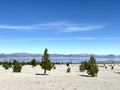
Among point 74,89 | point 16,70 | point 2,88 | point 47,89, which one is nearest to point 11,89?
point 2,88

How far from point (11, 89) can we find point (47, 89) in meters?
5.12

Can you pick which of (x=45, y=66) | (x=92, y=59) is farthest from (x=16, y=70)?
(x=92, y=59)

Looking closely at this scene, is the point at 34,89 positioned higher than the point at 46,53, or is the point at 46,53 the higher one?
the point at 46,53

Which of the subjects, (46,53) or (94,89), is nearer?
(94,89)

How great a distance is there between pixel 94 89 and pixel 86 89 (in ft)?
3.91

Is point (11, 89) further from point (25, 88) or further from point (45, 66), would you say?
point (45, 66)

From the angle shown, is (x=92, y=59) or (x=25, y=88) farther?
(x=92, y=59)

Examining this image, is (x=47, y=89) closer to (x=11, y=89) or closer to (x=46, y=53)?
(x=11, y=89)

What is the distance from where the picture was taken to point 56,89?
35.2 meters

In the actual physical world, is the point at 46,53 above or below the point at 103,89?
above

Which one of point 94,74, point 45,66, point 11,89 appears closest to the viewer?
point 11,89

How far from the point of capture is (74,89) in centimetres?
3550

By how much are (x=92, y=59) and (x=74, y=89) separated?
3676 centimetres

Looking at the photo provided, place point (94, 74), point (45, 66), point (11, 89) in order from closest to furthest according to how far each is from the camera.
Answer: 1. point (11, 89)
2. point (94, 74)
3. point (45, 66)
